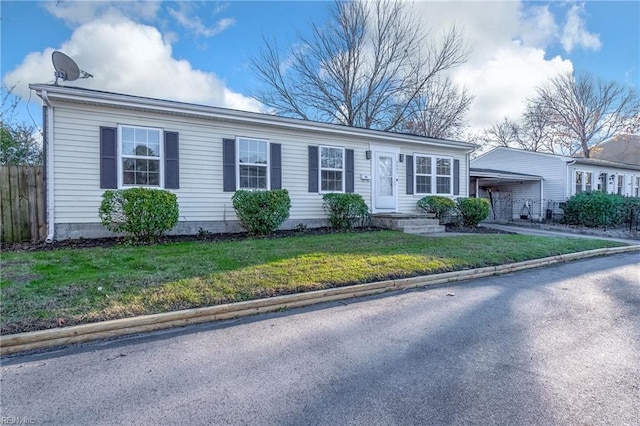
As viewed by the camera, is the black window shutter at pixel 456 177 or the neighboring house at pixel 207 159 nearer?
the neighboring house at pixel 207 159

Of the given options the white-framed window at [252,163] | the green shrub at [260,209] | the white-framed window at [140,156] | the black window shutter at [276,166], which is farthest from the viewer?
the black window shutter at [276,166]

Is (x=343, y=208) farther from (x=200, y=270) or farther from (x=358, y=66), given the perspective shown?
(x=358, y=66)

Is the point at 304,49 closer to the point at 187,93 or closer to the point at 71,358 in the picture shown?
the point at 187,93

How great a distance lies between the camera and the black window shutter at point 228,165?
29.8 ft

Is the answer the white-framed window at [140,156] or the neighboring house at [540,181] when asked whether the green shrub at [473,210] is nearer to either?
the neighboring house at [540,181]

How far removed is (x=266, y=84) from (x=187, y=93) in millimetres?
7135

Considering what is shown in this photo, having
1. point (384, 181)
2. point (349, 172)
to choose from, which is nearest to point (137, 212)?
point (349, 172)

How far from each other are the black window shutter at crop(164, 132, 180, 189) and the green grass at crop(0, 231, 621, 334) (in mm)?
1793

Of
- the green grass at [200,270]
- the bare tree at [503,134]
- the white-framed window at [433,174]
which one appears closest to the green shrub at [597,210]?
the white-framed window at [433,174]

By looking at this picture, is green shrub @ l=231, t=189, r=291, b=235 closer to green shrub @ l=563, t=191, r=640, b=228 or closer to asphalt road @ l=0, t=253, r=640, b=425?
asphalt road @ l=0, t=253, r=640, b=425

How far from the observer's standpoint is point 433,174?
12531 mm

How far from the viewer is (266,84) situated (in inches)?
776

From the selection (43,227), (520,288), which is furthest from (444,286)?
(43,227)

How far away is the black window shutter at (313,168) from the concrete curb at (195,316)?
558 cm
